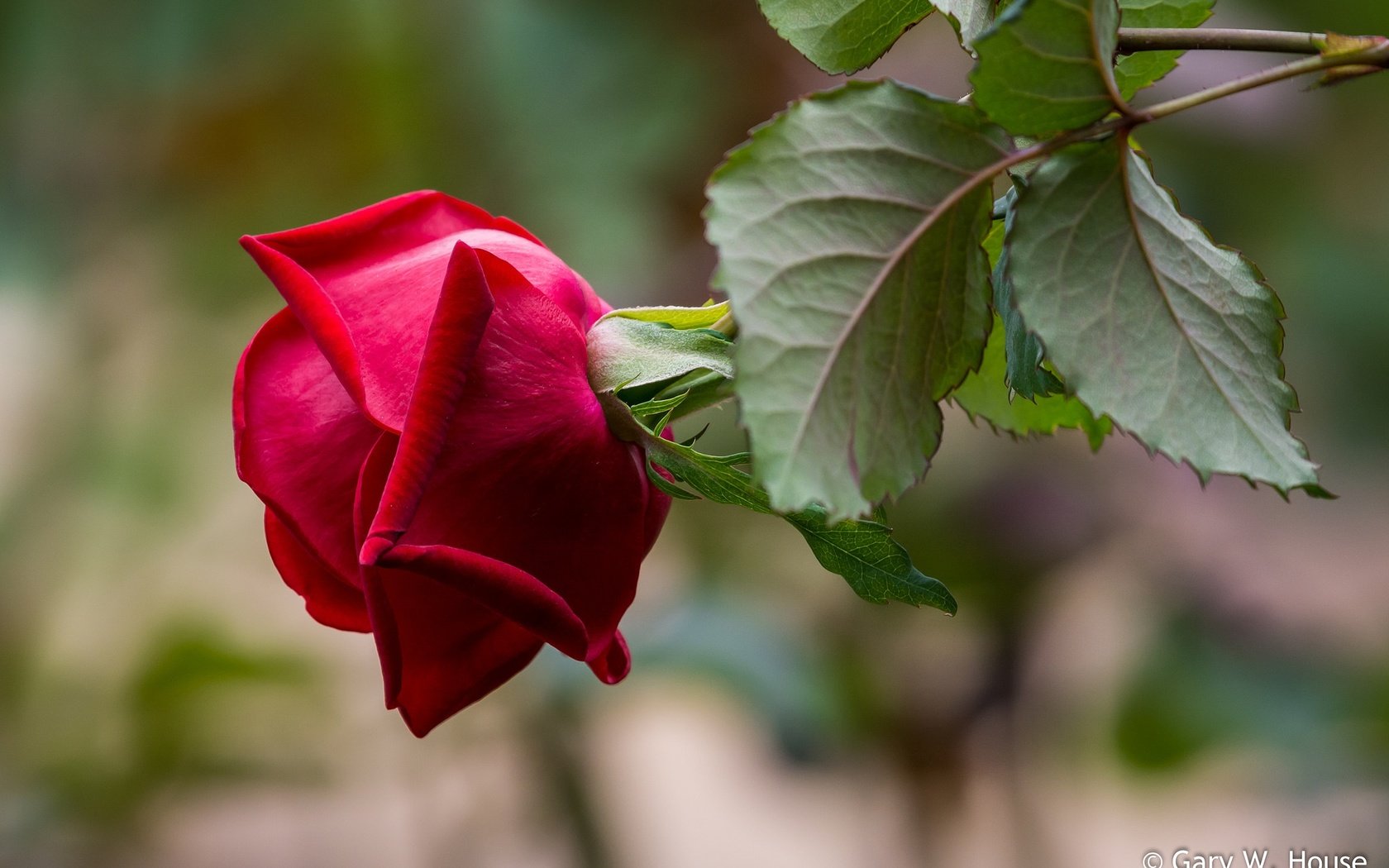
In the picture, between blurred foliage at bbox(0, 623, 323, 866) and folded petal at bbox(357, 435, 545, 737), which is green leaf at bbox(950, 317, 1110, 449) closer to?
folded petal at bbox(357, 435, 545, 737)

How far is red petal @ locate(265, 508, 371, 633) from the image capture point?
274mm

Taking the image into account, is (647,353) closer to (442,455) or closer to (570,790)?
(442,455)

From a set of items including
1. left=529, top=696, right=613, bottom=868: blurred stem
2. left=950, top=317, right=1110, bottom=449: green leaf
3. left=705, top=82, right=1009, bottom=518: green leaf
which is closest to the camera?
left=705, top=82, right=1009, bottom=518: green leaf

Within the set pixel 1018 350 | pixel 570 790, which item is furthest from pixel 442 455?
pixel 570 790

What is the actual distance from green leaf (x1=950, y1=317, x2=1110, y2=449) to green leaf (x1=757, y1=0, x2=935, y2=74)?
7 cm

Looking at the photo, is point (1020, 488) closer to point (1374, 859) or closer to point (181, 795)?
point (1374, 859)

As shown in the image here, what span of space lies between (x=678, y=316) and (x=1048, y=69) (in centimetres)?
10

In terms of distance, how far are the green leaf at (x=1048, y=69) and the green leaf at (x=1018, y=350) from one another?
0.06 feet

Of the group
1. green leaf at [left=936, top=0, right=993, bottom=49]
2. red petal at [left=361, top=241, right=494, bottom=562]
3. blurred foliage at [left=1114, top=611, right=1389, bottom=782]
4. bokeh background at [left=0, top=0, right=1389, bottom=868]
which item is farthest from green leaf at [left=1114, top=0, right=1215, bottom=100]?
blurred foliage at [left=1114, top=611, right=1389, bottom=782]

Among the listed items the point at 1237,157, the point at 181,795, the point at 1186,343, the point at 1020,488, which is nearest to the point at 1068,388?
the point at 1186,343

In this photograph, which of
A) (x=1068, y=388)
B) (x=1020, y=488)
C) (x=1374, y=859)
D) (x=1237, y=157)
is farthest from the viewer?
(x=1237, y=157)

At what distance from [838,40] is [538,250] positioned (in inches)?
3.3

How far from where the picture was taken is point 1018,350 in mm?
225

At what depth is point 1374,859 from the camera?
967 mm
